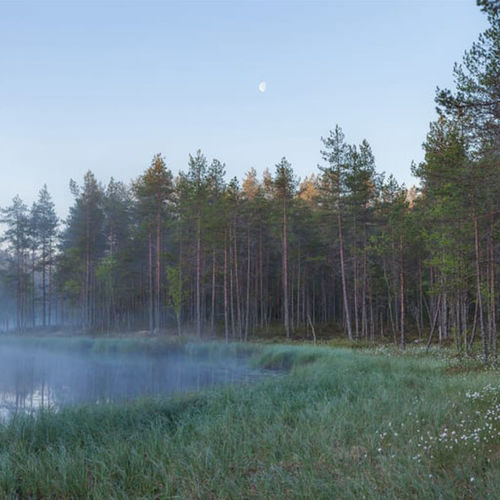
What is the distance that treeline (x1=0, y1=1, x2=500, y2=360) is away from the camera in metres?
16.3

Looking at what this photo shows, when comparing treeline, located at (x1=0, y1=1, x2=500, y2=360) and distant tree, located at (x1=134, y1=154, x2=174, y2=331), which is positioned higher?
distant tree, located at (x1=134, y1=154, x2=174, y2=331)

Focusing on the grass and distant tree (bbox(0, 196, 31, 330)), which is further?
distant tree (bbox(0, 196, 31, 330))

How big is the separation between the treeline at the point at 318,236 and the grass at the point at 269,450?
7.17 m

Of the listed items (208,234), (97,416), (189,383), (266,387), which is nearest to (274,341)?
(208,234)

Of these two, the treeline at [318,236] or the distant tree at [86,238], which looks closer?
the treeline at [318,236]

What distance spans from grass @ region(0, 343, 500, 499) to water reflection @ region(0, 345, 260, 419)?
3.31 metres

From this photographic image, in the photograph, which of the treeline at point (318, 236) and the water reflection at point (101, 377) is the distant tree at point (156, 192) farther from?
the water reflection at point (101, 377)

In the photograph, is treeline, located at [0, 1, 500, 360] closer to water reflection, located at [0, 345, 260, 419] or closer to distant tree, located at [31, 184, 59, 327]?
distant tree, located at [31, 184, 59, 327]

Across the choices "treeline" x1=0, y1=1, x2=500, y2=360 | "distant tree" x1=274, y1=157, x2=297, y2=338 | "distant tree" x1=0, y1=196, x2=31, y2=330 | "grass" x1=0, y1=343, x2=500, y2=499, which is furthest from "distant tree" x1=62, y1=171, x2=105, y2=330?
"grass" x1=0, y1=343, x2=500, y2=499

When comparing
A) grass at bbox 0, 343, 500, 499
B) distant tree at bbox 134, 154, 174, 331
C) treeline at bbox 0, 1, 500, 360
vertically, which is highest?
distant tree at bbox 134, 154, 174, 331

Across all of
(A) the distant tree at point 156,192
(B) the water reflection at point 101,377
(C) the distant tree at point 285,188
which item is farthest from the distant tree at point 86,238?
(C) the distant tree at point 285,188

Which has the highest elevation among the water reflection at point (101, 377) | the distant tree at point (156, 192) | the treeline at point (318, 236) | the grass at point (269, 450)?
the distant tree at point (156, 192)

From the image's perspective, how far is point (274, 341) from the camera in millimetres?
34406

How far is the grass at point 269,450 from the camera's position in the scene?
15.7 feet
